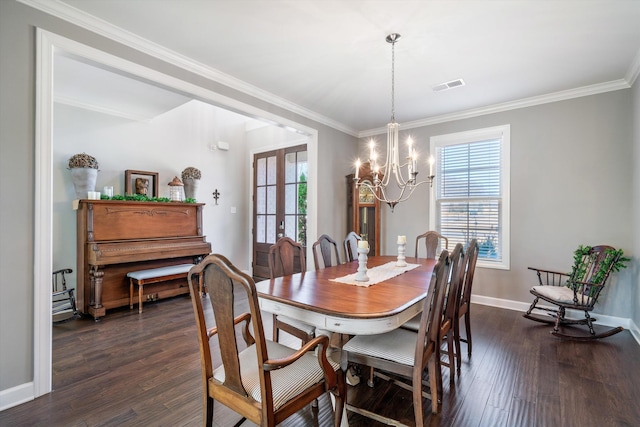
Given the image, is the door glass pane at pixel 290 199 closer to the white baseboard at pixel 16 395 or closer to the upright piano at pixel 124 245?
the upright piano at pixel 124 245

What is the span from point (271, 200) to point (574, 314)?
474cm

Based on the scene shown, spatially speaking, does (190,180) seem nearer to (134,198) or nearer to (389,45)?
(134,198)

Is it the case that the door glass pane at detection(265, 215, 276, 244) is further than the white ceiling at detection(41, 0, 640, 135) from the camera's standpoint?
Yes

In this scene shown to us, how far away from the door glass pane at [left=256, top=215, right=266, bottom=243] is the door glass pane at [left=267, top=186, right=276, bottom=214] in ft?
0.81

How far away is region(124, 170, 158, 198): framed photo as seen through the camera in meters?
4.43

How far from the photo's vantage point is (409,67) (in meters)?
3.08

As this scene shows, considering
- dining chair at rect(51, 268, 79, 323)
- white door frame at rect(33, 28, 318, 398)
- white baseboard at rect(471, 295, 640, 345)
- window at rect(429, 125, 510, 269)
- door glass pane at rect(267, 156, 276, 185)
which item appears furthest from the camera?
door glass pane at rect(267, 156, 276, 185)

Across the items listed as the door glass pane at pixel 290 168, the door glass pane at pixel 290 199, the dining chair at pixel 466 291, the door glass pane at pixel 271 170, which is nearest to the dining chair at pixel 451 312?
the dining chair at pixel 466 291

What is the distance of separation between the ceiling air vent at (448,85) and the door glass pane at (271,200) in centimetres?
Result: 324

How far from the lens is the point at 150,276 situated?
3.92 metres

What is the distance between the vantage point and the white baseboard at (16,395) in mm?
1959

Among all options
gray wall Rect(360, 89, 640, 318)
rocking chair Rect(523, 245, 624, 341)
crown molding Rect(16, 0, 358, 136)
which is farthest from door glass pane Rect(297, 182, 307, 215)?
rocking chair Rect(523, 245, 624, 341)

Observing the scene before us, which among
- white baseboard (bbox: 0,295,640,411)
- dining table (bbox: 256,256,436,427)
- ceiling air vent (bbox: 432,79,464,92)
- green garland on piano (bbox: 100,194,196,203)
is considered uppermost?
ceiling air vent (bbox: 432,79,464,92)

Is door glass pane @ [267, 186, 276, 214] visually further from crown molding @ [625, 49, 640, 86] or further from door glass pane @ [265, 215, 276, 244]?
crown molding @ [625, 49, 640, 86]
